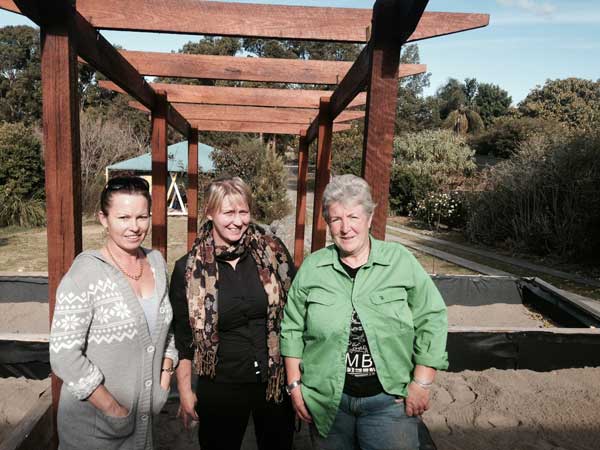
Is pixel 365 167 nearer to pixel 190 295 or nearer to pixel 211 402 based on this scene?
pixel 190 295

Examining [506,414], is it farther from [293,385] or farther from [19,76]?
[19,76]

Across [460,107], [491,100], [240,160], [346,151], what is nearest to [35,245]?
[240,160]

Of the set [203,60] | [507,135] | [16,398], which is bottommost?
[16,398]

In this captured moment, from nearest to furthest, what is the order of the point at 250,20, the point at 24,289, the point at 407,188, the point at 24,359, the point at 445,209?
the point at 250,20, the point at 24,359, the point at 24,289, the point at 445,209, the point at 407,188

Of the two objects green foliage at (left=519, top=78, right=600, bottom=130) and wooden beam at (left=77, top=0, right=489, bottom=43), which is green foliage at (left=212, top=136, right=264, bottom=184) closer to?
wooden beam at (left=77, top=0, right=489, bottom=43)

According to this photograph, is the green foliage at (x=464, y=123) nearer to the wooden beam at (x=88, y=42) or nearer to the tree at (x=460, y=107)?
the tree at (x=460, y=107)

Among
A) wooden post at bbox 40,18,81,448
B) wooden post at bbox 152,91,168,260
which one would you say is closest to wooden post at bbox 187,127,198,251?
wooden post at bbox 152,91,168,260

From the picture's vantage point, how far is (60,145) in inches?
84.9

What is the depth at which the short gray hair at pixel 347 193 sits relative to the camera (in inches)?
71.8

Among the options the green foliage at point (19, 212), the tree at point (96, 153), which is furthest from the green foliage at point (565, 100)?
the green foliage at point (19, 212)

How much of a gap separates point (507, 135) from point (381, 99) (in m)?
25.4

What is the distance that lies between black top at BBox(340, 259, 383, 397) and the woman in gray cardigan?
2.60 feet

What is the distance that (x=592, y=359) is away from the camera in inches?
157

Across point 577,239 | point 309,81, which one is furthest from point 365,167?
point 577,239
